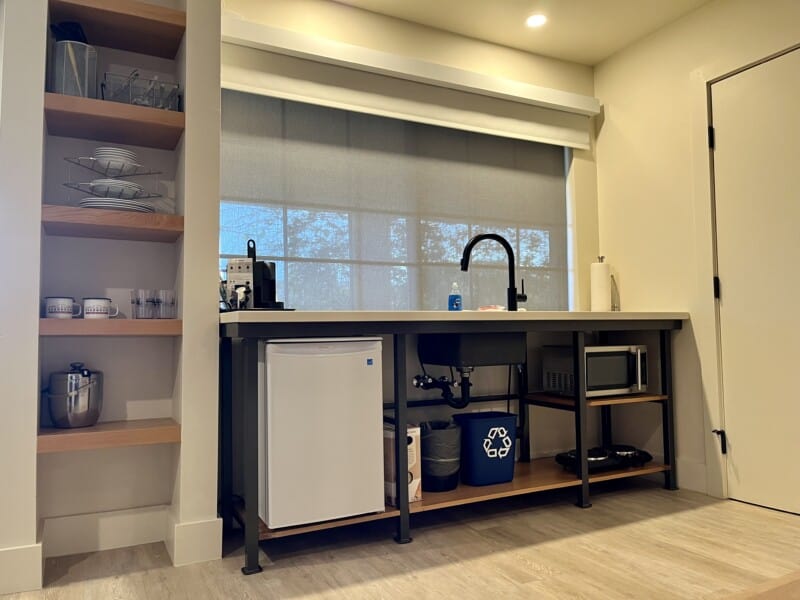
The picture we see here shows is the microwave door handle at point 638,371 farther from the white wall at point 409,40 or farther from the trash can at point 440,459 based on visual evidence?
the white wall at point 409,40

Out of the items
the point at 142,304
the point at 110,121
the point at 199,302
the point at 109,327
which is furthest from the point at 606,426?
the point at 110,121

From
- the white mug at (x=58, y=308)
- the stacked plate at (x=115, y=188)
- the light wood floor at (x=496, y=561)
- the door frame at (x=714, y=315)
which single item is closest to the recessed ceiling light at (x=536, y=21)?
the door frame at (x=714, y=315)

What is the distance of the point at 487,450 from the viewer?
112 inches

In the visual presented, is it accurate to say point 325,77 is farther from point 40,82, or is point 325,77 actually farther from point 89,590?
point 89,590

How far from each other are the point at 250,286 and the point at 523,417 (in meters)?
1.78

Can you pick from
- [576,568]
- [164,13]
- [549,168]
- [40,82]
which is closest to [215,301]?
[40,82]

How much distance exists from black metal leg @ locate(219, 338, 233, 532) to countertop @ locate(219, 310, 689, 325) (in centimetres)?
33

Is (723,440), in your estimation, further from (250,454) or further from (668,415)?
(250,454)

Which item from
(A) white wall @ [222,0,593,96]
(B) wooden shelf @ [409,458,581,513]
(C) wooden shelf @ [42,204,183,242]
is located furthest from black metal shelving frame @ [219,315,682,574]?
(A) white wall @ [222,0,593,96]

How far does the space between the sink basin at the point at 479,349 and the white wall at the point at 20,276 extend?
1610 mm

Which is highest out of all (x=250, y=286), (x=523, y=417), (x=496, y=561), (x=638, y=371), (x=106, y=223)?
(x=106, y=223)

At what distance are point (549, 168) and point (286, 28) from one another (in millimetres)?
1755

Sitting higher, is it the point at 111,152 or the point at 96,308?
the point at 111,152

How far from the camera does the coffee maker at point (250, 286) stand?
2518 millimetres
